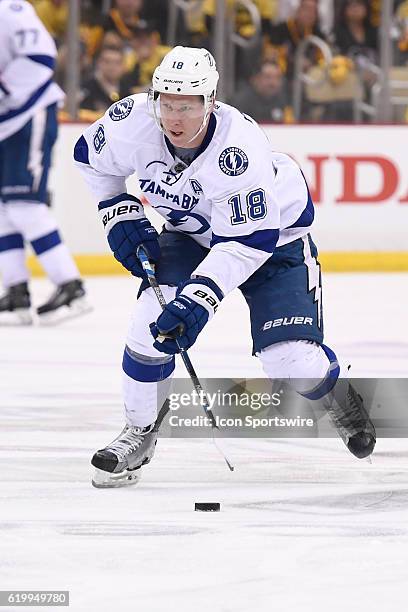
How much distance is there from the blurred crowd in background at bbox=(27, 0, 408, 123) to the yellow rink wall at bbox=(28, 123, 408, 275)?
4.9 inches

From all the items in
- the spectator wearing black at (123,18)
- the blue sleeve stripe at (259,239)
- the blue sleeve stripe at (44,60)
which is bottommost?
the spectator wearing black at (123,18)

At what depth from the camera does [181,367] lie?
5590mm

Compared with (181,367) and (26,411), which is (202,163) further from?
(181,367)

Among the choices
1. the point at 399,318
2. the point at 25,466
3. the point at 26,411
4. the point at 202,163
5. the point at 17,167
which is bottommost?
the point at 399,318

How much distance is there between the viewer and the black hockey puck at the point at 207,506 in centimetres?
334

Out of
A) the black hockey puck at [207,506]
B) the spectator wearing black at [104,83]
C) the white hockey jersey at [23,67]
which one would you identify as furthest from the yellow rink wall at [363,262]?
the black hockey puck at [207,506]

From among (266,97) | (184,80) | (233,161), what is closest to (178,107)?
(184,80)

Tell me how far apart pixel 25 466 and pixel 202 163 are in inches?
33.7

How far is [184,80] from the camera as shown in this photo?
3473 millimetres

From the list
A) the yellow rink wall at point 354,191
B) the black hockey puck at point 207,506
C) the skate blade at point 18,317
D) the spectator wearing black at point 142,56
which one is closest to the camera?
the black hockey puck at point 207,506

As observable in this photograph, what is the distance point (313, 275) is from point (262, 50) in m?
5.32

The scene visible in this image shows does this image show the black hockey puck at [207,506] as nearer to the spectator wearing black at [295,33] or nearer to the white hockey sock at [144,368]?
the white hockey sock at [144,368]

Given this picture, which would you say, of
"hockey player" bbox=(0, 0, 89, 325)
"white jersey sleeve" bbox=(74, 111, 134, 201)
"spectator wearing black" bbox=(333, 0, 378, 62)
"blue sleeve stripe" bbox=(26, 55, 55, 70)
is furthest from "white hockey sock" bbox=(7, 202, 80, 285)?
"white jersey sleeve" bbox=(74, 111, 134, 201)

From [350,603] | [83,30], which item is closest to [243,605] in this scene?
[350,603]
